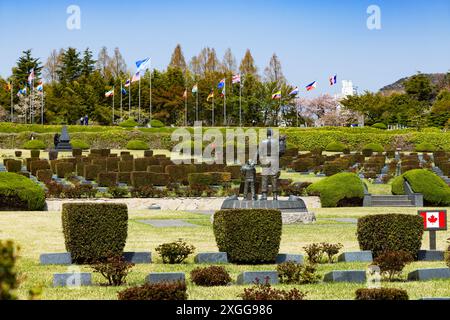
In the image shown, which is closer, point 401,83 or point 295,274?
point 295,274

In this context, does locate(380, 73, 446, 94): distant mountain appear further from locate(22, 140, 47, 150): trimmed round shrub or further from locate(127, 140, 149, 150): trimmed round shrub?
locate(22, 140, 47, 150): trimmed round shrub

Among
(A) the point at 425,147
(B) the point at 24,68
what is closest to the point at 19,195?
(A) the point at 425,147

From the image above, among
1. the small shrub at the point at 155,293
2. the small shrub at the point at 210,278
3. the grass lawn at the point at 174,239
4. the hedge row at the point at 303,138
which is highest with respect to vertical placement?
the hedge row at the point at 303,138

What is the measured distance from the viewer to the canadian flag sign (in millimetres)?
16391

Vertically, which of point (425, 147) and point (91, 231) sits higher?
point (425, 147)

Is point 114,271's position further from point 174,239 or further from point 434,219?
point 174,239

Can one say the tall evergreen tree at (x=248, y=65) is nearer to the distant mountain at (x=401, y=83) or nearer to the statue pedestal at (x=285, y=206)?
the distant mountain at (x=401, y=83)

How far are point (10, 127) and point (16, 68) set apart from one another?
3080 cm

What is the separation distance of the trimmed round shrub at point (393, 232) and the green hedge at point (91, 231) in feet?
14.9

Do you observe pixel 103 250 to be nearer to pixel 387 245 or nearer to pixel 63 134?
pixel 387 245

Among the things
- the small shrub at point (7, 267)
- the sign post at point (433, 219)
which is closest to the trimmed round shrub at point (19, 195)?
the sign post at point (433, 219)

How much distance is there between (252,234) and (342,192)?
17.2 metres

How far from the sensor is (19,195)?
28812 millimetres

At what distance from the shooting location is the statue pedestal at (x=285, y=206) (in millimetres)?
24156
